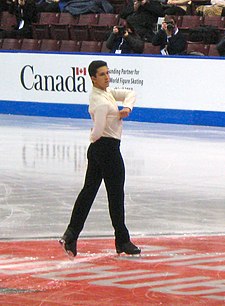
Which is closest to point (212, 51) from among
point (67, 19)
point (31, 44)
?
point (67, 19)

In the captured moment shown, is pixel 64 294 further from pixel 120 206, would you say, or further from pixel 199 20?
pixel 199 20

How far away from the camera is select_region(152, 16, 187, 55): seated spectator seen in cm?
2044

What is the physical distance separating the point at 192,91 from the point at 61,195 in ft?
31.9

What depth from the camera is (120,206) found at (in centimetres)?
776

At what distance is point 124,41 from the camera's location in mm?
21453

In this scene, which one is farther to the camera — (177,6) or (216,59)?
(177,6)

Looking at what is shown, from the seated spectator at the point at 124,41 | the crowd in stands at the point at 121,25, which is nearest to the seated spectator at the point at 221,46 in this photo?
the crowd in stands at the point at 121,25

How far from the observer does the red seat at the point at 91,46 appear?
22.5 meters

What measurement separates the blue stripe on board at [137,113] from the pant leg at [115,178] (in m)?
12.4

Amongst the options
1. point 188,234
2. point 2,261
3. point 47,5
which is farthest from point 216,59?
point 2,261

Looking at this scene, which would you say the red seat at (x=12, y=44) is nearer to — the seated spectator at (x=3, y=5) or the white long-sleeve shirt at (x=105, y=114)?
the seated spectator at (x=3, y=5)

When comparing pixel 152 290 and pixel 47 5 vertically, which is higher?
pixel 47 5

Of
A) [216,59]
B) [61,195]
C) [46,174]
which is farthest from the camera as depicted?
[216,59]

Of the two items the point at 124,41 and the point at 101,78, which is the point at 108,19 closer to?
the point at 124,41
